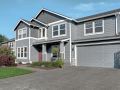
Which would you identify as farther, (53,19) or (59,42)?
(53,19)

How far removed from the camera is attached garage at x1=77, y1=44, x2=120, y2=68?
2114 cm

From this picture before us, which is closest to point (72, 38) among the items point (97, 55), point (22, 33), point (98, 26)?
point (98, 26)

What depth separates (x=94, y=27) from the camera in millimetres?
24062

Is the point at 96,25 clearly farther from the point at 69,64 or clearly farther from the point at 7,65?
the point at 7,65

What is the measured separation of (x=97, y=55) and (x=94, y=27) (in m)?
3.73

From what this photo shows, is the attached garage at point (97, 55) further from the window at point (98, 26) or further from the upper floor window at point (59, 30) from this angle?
the upper floor window at point (59, 30)

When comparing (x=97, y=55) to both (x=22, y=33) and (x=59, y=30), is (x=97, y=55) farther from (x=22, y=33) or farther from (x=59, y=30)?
(x=22, y=33)

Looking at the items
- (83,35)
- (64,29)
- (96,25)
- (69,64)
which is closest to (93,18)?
(96,25)

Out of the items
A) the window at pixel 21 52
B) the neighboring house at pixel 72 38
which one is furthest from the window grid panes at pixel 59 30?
the window at pixel 21 52

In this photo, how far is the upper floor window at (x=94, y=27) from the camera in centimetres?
2336

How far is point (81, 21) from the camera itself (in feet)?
83.6

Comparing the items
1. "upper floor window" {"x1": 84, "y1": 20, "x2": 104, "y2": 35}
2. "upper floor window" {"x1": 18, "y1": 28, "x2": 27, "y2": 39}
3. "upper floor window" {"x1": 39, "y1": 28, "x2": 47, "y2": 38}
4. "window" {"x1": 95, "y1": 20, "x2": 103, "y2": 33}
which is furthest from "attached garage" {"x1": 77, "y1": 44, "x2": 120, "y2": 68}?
"upper floor window" {"x1": 18, "y1": 28, "x2": 27, "y2": 39}

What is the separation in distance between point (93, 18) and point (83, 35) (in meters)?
2.70

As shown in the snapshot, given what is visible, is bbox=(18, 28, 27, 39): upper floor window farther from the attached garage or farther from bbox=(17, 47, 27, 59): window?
the attached garage
